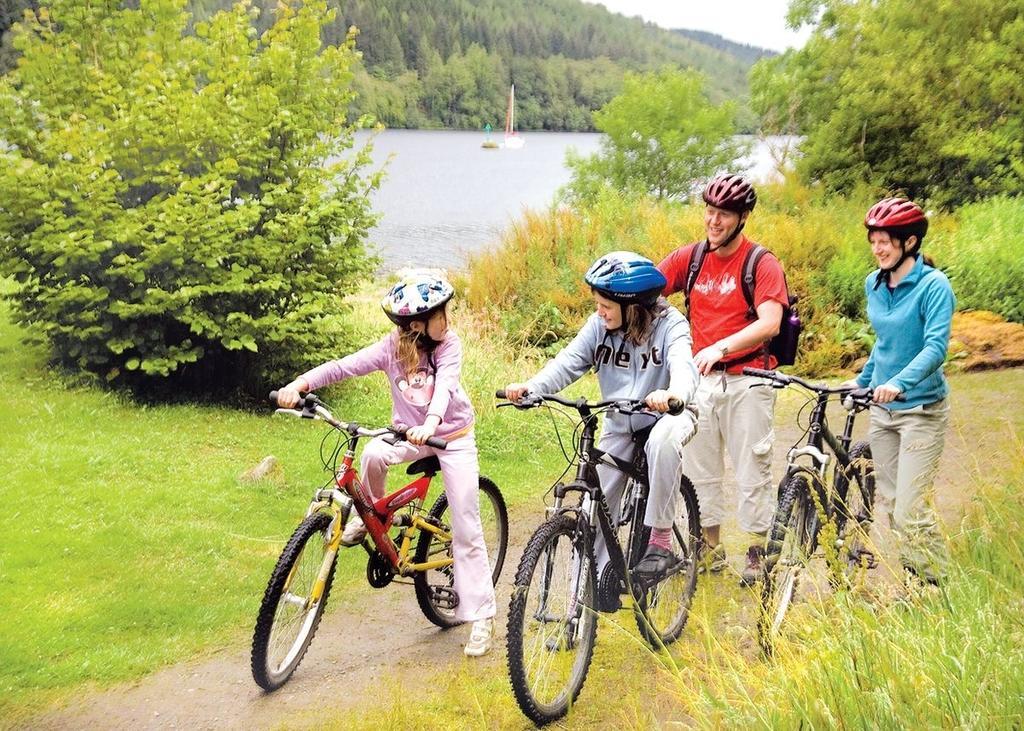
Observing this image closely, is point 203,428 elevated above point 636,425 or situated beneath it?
situated beneath

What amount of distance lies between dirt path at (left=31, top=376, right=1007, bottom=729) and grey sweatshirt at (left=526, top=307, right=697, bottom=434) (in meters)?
1.42

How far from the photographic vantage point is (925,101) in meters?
20.9

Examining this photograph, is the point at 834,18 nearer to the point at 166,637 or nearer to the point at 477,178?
the point at 166,637

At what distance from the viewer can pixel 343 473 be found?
15.4 ft

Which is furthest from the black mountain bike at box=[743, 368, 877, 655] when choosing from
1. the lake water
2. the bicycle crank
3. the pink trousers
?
the lake water

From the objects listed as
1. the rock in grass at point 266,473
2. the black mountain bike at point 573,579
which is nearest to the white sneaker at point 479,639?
the black mountain bike at point 573,579

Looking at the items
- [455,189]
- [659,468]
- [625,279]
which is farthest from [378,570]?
[455,189]

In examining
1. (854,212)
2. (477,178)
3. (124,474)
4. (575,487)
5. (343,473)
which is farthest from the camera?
(477,178)

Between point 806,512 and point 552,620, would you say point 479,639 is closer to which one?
point 552,620

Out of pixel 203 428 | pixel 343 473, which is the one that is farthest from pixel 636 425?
pixel 203 428

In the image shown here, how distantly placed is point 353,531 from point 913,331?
2.99 m

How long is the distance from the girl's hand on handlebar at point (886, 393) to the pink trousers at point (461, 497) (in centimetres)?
200

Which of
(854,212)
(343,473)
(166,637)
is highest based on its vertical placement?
(343,473)

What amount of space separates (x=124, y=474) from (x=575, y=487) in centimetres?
483
